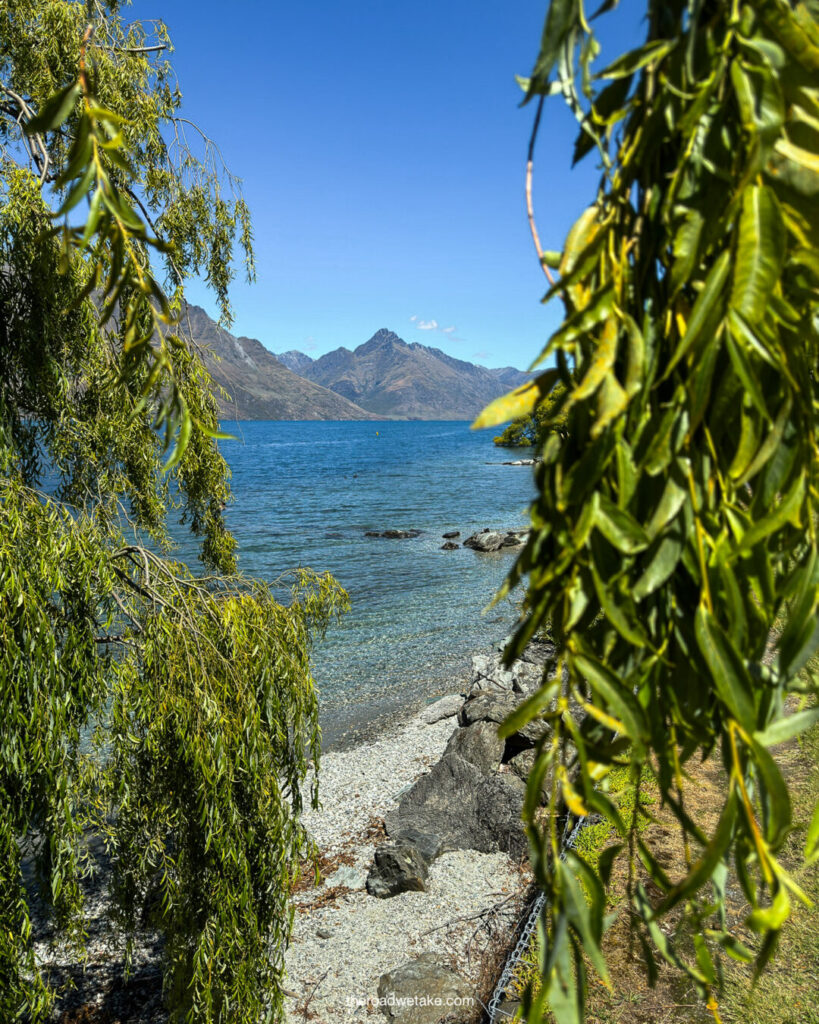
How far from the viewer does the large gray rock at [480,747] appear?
11070 mm

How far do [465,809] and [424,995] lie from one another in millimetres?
3797

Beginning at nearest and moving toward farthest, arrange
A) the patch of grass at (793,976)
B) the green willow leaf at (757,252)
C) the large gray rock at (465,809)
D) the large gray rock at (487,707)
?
the green willow leaf at (757,252) < the patch of grass at (793,976) < the large gray rock at (465,809) < the large gray rock at (487,707)

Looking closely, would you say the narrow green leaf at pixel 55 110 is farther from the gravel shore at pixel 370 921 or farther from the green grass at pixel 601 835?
the gravel shore at pixel 370 921

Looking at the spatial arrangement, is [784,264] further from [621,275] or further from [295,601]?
[295,601]

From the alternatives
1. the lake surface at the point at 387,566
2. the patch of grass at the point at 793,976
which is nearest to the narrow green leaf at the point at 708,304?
the lake surface at the point at 387,566

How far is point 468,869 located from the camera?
29.3ft

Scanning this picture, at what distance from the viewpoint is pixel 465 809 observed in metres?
10.2

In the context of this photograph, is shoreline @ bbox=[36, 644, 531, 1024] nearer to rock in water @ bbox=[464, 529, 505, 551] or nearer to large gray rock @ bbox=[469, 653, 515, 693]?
large gray rock @ bbox=[469, 653, 515, 693]

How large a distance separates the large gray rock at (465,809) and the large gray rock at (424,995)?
255cm

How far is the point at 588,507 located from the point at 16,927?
4678 mm

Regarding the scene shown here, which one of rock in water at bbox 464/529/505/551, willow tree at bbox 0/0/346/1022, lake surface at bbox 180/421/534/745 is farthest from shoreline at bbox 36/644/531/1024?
rock in water at bbox 464/529/505/551

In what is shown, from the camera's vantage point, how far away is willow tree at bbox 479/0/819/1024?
69 centimetres

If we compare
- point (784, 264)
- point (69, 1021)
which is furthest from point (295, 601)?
point (784, 264)

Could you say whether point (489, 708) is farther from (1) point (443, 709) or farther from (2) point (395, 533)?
(2) point (395, 533)
